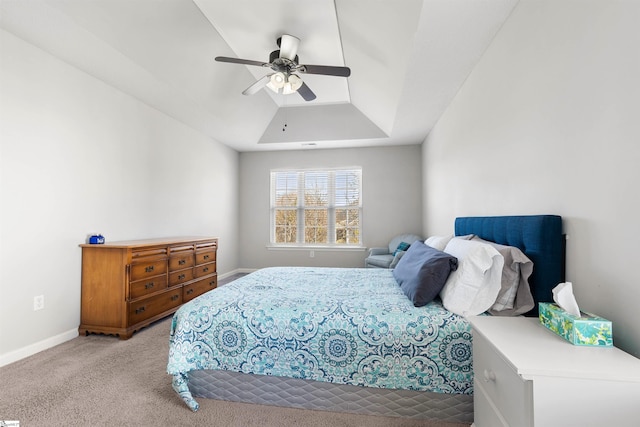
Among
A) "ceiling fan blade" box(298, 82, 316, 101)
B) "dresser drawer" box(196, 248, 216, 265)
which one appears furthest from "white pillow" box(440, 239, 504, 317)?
"dresser drawer" box(196, 248, 216, 265)

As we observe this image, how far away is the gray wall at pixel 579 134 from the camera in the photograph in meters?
1.10

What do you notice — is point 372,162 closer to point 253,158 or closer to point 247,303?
point 253,158

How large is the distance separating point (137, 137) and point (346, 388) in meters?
3.55

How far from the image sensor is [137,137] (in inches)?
142

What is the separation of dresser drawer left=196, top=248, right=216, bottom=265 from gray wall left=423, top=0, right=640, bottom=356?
3336 millimetres

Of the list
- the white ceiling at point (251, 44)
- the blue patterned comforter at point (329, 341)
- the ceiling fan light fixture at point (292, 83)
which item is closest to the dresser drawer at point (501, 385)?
the blue patterned comforter at point (329, 341)

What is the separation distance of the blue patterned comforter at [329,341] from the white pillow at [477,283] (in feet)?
0.27

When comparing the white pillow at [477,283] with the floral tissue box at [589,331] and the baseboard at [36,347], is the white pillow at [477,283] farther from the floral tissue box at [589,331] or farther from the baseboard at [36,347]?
the baseboard at [36,347]

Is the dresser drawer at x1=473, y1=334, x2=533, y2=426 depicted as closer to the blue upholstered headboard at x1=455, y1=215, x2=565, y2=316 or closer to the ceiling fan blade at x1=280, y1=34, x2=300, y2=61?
the blue upholstered headboard at x1=455, y1=215, x2=565, y2=316

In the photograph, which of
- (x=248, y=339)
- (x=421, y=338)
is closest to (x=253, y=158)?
(x=248, y=339)

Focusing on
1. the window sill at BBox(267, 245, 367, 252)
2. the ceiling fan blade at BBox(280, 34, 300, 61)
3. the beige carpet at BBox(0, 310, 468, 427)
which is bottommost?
the beige carpet at BBox(0, 310, 468, 427)

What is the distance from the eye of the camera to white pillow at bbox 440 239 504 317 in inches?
63.4

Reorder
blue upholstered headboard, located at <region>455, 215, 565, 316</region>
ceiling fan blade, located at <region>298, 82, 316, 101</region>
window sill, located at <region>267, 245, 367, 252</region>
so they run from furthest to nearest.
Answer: window sill, located at <region>267, 245, 367, 252</region> → ceiling fan blade, located at <region>298, 82, 316, 101</region> → blue upholstered headboard, located at <region>455, 215, 565, 316</region>

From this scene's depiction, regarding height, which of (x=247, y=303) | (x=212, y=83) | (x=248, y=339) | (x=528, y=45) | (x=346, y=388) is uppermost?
(x=212, y=83)
